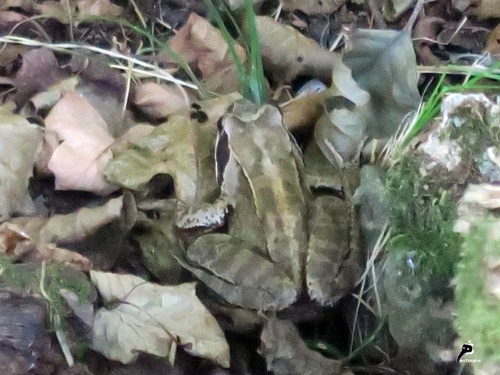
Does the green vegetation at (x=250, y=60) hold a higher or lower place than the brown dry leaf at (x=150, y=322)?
higher

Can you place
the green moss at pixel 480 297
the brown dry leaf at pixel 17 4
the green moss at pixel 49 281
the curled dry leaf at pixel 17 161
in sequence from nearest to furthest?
the green moss at pixel 480 297
the green moss at pixel 49 281
the curled dry leaf at pixel 17 161
the brown dry leaf at pixel 17 4

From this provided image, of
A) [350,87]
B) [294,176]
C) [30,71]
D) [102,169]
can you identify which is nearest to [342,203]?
[294,176]

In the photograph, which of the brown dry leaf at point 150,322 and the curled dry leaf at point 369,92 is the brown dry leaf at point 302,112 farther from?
the brown dry leaf at point 150,322

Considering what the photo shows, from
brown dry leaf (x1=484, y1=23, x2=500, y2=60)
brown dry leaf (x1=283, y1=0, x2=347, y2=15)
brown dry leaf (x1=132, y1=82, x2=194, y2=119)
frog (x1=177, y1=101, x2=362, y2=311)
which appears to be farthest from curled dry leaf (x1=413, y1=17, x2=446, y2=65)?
brown dry leaf (x1=132, y1=82, x2=194, y2=119)

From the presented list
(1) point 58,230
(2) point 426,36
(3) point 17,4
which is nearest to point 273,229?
(1) point 58,230

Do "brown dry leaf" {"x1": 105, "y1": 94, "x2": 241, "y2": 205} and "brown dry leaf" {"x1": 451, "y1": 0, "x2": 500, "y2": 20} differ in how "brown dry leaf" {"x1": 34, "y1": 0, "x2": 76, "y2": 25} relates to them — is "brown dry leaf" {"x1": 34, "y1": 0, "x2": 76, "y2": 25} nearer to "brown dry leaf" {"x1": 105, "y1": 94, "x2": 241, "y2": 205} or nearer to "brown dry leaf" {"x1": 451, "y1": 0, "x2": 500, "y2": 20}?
"brown dry leaf" {"x1": 105, "y1": 94, "x2": 241, "y2": 205}

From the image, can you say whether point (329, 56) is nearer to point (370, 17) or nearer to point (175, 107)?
point (370, 17)

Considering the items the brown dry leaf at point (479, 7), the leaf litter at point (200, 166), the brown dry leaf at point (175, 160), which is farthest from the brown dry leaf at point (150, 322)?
the brown dry leaf at point (479, 7)

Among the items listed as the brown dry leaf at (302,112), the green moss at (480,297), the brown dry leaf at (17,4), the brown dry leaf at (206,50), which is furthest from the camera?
the brown dry leaf at (17,4)
